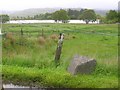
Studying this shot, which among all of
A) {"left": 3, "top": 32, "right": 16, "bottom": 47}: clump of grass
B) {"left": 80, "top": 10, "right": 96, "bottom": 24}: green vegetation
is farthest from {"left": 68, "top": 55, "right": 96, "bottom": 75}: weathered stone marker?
{"left": 80, "top": 10, "right": 96, "bottom": 24}: green vegetation

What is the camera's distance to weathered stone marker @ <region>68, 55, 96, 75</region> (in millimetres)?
9914

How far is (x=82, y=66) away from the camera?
9938mm

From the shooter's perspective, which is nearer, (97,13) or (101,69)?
(101,69)

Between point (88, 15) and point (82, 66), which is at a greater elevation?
point (88, 15)

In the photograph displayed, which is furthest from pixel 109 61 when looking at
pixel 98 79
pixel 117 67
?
pixel 98 79

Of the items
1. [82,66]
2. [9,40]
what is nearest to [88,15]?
[9,40]

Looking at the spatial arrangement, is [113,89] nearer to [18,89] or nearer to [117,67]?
[117,67]

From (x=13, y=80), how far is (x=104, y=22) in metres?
40.7

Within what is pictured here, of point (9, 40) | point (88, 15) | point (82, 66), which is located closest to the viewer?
point (82, 66)

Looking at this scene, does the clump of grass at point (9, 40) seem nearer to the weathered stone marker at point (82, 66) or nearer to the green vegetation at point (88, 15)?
the weathered stone marker at point (82, 66)

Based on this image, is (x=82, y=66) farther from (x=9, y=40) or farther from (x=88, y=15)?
(x=88, y=15)

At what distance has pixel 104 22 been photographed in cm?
4972

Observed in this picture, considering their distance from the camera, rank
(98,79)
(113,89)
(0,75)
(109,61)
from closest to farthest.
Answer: (113,89)
(98,79)
(0,75)
(109,61)

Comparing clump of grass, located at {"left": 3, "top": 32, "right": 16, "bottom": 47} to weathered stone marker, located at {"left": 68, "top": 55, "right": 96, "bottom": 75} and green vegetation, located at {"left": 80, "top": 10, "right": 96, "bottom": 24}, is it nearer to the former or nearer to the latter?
weathered stone marker, located at {"left": 68, "top": 55, "right": 96, "bottom": 75}
